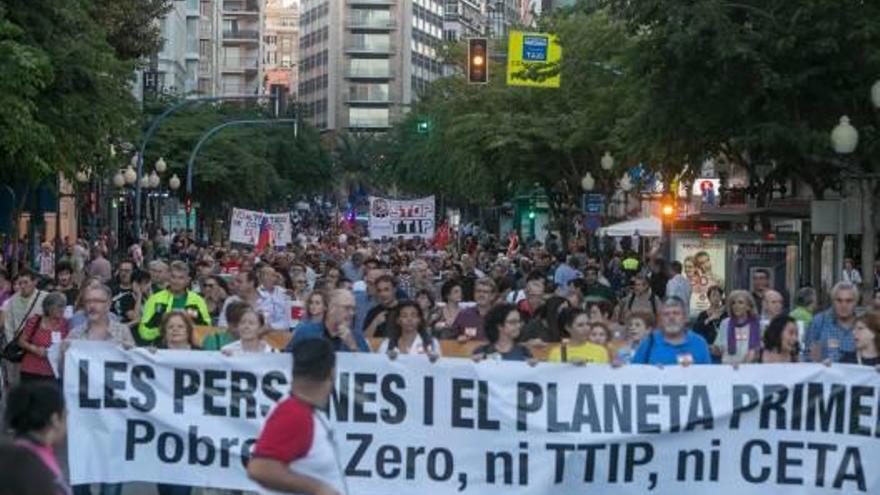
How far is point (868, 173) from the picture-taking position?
2756cm

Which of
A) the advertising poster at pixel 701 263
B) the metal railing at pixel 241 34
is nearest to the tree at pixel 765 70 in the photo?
the advertising poster at pixel 701 263

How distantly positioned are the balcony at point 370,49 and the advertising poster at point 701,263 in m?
156

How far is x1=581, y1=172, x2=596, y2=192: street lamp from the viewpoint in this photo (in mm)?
53312

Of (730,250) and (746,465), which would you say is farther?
(730,250)

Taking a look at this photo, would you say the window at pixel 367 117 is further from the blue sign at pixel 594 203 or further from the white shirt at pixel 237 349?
the white shirt at pixel 237 349

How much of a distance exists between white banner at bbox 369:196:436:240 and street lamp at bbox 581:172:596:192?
41.8 feet

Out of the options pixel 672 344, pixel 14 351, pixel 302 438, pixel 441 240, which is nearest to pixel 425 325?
pixel 672 344

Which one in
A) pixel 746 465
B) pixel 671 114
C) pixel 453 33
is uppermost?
pixel 453 33

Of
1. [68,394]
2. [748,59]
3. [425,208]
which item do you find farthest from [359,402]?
[425,208]

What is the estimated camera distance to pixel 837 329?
14422 millimetres

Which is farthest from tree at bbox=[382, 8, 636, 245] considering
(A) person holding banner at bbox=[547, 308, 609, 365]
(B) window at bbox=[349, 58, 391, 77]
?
(B) window at bbox=[349, 58, 391, 77]

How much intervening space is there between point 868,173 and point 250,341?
16.4m

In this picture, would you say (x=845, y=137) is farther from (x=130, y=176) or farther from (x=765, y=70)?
(x=130, y=176)

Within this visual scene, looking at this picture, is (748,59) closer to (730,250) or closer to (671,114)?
(671,114)
